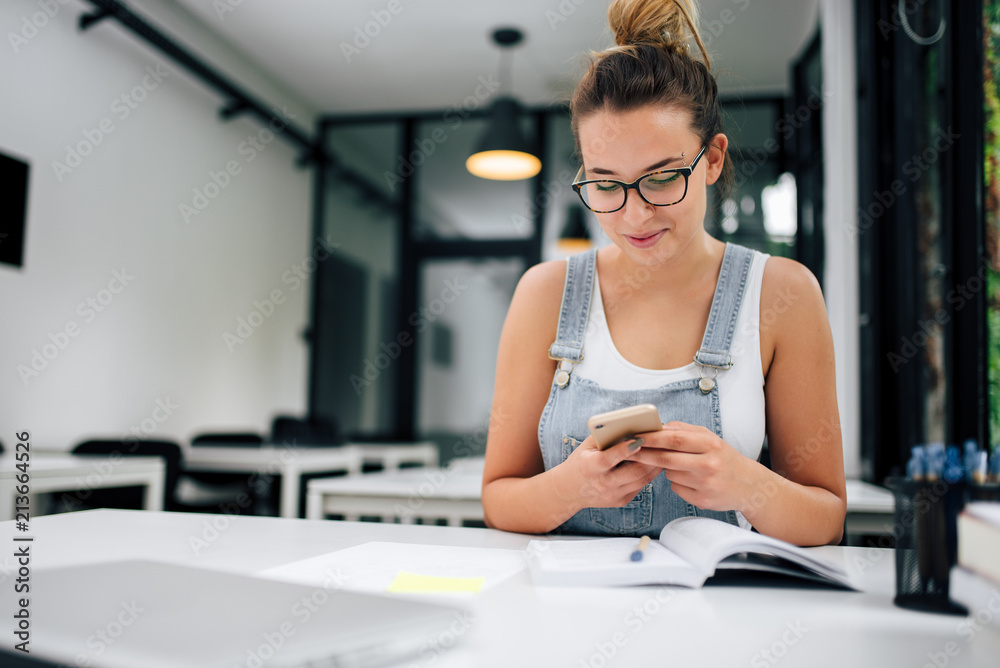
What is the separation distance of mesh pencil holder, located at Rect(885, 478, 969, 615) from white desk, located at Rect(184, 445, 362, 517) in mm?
2884

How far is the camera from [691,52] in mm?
1344

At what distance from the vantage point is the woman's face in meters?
1.16

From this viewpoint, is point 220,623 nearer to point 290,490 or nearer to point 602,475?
point 602,475

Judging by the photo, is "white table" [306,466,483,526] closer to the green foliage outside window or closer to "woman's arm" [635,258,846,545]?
"woman's arm" [635,258,846,545]

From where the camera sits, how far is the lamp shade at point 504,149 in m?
4.44

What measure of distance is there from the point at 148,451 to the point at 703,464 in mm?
2973

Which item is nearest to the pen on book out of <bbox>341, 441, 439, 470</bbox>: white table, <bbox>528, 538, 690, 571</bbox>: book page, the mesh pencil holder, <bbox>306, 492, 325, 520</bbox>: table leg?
<bbox>528, 538, 690, 571</bbox>: book page

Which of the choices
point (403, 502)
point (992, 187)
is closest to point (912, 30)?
point (992, 187)

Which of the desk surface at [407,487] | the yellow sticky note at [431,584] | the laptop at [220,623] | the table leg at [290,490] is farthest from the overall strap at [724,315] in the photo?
the table leg at [290,490]

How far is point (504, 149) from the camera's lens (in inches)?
173

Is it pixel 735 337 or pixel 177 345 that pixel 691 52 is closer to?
pixel 735 337

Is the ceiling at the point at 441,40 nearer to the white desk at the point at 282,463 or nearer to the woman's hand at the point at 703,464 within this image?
the white desk at the point at 282,463

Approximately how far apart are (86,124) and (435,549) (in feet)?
12.5

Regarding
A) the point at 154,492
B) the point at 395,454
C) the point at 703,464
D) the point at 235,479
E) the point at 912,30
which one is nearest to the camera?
the point at 703,464
